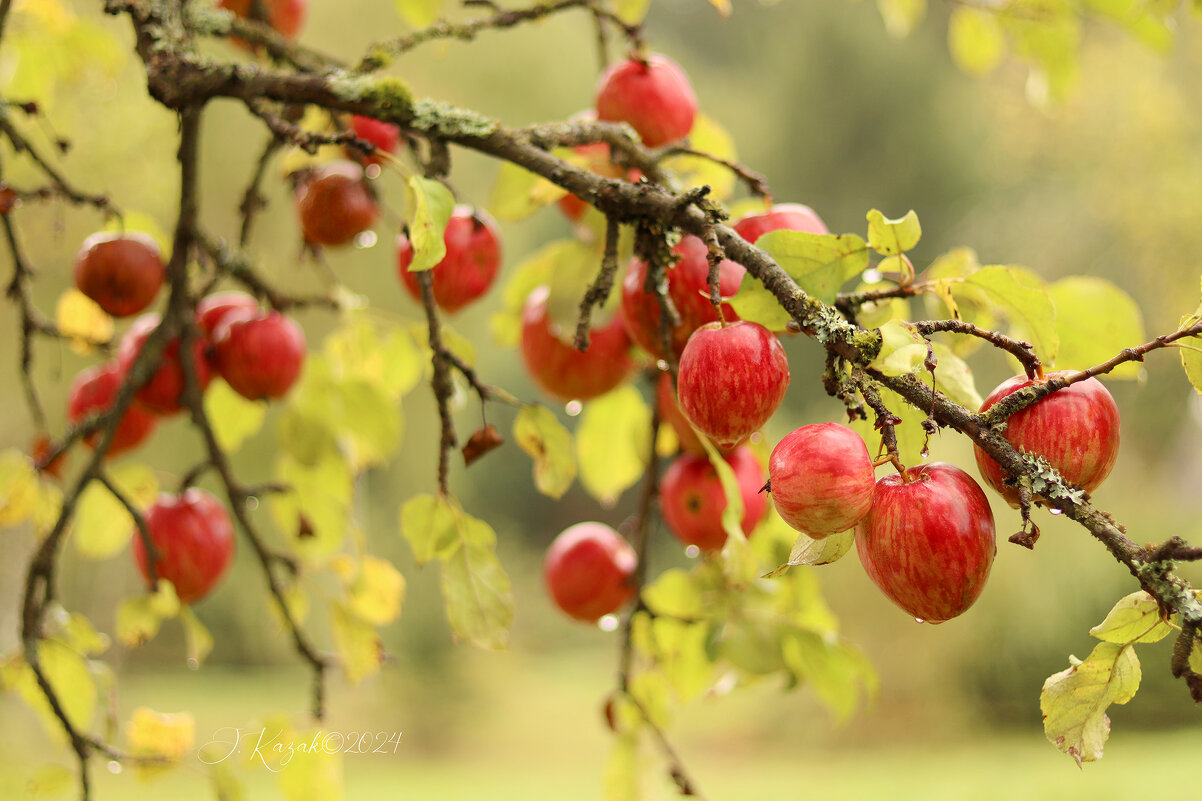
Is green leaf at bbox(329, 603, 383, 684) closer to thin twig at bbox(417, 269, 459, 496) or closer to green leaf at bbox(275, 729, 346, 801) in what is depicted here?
green leaf at bbox(275, 729, 346, 801)

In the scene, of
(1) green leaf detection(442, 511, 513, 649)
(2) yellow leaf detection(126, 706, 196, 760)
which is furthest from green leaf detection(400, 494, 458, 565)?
(2) yellow leaf detection(126, 706, 196, 760)

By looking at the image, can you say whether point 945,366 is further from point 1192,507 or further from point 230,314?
point 1192,507

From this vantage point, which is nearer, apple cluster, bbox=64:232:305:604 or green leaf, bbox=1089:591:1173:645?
green leaf, bbox=1089:591:1173:645

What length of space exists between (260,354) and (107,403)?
4.8 inches

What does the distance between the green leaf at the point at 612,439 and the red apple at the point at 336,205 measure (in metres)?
0.16

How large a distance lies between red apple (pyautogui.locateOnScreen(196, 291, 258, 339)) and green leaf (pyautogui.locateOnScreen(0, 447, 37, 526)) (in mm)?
115

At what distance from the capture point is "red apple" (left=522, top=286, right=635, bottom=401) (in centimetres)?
39

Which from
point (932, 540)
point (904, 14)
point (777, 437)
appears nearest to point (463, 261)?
point (932, 540)

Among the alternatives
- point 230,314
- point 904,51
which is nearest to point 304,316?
point 230,314

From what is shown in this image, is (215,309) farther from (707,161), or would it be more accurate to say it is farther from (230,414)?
(707,161)

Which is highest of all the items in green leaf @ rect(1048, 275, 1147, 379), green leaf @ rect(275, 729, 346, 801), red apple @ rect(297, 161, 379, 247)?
red apple @ rect(297, 161, 379, 247)

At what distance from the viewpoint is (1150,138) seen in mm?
2693

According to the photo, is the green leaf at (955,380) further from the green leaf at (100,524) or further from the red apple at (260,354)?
the green leaf at (100,524)

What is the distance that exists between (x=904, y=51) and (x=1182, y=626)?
5104mm
